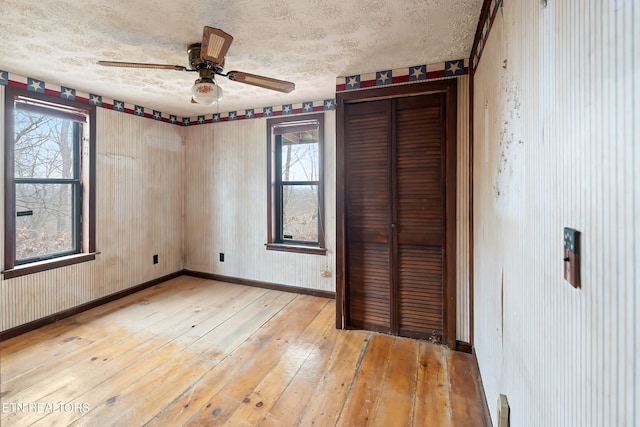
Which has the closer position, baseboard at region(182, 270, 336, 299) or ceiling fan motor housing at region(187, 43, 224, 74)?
ceiling fan motor housing at region(187, 43, 224, 74)

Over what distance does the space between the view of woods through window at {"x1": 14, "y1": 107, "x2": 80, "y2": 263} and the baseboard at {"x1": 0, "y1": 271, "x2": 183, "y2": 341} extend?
0.60 metres

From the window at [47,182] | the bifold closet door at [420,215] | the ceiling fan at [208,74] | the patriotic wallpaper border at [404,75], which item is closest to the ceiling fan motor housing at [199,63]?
the ceiling fan at [208,74]

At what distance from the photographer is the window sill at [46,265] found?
268 centimetres

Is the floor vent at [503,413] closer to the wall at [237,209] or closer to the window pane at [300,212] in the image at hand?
the wall at [237,209]

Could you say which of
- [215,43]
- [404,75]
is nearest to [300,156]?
[404,75]

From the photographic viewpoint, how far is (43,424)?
1.68 metres

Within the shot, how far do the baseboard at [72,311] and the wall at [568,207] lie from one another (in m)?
3.80

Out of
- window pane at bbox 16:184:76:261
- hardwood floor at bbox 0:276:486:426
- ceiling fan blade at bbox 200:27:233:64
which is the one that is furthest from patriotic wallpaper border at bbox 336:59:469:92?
window pane at bbox 16:184:76:261

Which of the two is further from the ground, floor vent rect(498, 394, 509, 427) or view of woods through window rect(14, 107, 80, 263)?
view of woods through window rect(14, 107, 80, 263)

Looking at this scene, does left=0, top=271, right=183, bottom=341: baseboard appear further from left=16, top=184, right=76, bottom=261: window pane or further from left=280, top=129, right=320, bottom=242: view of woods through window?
left=280, top=129, right=320, bottom=242: view of woods through window

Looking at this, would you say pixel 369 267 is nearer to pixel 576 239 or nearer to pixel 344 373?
pixel 344 373

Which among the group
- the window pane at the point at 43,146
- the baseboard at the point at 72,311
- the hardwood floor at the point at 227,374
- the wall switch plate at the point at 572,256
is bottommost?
the hardwood floor at the point at 227,374

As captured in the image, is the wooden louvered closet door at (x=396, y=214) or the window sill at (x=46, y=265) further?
the window sill at (x=46, y=265)

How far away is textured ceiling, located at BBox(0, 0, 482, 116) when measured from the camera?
5.64 ft
